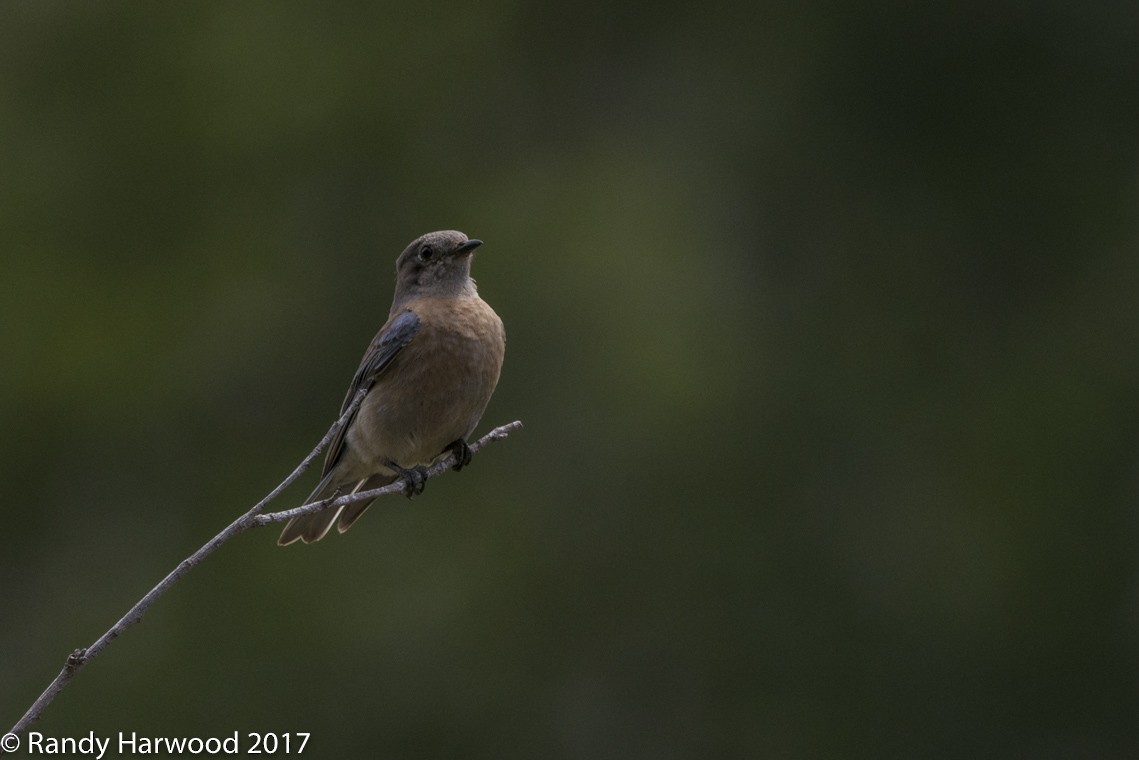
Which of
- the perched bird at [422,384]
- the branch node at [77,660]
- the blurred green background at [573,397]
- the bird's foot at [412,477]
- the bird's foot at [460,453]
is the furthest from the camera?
the blurred green background at [573,397]

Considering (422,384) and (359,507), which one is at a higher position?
(422,384)

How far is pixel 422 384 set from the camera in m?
6.21

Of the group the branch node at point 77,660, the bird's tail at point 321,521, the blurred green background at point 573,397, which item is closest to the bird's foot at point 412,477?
the bird's tail at point 321,521

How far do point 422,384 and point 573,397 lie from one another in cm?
718

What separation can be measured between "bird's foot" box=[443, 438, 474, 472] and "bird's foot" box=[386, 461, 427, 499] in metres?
0.13

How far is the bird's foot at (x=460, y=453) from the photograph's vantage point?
20.8 feet

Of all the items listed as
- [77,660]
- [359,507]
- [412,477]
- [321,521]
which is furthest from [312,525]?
[77,660]

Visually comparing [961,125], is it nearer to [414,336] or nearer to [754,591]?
[754,591]

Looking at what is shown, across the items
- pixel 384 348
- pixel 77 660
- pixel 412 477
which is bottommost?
pixel 412 477

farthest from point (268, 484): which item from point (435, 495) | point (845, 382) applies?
point (845, 382)

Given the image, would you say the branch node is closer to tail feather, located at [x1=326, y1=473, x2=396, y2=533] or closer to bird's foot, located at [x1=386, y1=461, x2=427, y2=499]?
bird's foot, located at [x1=386, y1=461, x2=427, y2=499]

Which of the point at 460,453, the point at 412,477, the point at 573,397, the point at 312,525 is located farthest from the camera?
the point at 573,397

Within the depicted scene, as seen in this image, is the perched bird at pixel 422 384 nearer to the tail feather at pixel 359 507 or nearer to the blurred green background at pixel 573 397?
the tail feather at pixel 359 507

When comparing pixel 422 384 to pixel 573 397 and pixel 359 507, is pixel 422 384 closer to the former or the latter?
pixel 359 507
